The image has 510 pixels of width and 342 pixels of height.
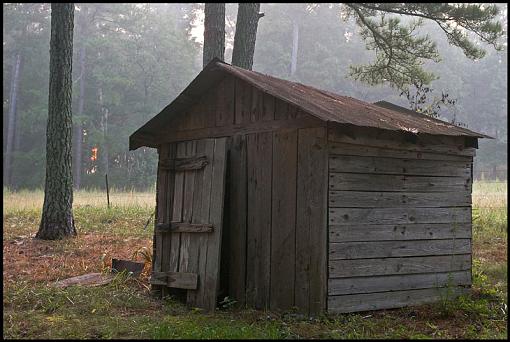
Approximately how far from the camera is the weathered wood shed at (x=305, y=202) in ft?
20.3

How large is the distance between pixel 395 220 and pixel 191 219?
264 cm

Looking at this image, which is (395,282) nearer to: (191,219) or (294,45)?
(191,219)

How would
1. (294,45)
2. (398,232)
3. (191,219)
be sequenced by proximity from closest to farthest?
(398,232) < (191,219) < (294,45)

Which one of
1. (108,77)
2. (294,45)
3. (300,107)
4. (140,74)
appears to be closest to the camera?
(300,107)

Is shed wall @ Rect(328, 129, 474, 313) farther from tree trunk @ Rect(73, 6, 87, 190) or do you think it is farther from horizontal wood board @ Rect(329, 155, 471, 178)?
tree trunk @ Rect(73, 6, 87, 190)

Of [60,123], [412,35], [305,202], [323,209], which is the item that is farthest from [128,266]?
[412,35]

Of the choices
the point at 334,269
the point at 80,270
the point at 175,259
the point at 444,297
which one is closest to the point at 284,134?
the point at 334,269

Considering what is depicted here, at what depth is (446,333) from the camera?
5.70 m

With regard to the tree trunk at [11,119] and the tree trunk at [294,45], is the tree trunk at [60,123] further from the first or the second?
the tree trunk at [294,45]

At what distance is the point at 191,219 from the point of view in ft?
24.4

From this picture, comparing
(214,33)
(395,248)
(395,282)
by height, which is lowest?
(395,282)

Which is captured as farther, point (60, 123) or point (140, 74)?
point (140, 74)

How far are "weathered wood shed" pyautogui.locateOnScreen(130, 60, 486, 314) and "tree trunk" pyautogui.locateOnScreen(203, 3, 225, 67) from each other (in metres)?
4.39

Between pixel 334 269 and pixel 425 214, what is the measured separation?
5.15 feet
